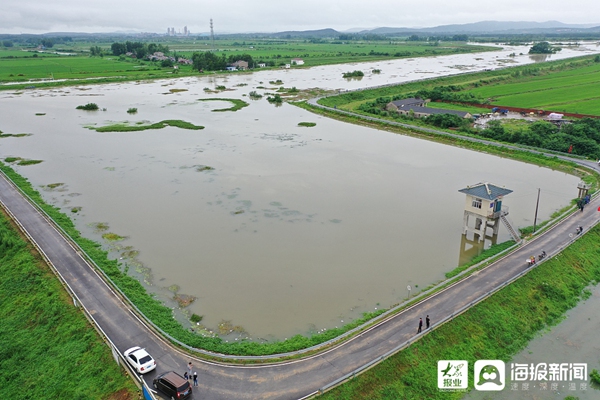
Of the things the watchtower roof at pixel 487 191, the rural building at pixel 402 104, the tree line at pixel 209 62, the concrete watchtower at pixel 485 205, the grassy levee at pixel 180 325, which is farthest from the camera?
the tree line at pixel 209 62

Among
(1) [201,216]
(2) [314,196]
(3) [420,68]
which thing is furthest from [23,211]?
(3) [420,68]

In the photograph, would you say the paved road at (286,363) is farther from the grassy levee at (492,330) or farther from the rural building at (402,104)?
the rural building at (402,104)

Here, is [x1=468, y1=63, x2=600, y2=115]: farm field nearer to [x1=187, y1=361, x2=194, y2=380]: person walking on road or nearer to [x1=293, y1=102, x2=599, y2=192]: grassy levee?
[x1=293, y1=102, x2=599, y2=192]: grassy levee

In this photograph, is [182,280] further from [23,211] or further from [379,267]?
[23,211]

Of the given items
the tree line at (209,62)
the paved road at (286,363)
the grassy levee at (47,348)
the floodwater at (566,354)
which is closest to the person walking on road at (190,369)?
the paved road at (286,363)

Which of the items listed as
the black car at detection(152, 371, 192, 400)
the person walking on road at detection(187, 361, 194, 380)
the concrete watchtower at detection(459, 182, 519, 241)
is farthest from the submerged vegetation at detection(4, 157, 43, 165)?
the concrete watchtower at detection(459, 182, 519, 241)

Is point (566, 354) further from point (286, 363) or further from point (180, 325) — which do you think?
point (180, 325)

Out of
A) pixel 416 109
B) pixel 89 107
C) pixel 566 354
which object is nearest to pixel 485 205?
pixel 566 354
